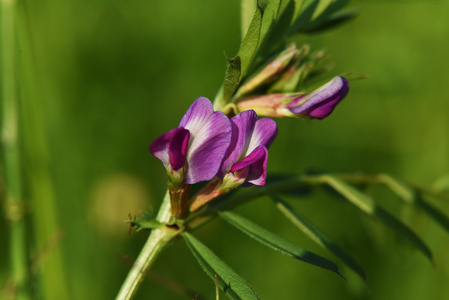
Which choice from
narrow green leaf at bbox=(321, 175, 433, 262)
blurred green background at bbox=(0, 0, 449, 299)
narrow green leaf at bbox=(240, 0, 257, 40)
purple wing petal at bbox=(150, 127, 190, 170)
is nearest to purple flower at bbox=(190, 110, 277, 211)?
purple wing petal at bbox=(150, 127, 190, 170)

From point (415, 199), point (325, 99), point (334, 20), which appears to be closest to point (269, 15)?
point (325, 99)

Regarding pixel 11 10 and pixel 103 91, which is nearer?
pixel 11 10

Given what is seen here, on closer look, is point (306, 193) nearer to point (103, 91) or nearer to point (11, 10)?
point (11, 10)

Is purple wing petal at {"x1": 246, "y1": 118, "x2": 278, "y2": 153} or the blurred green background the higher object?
purple wing petal at {"x1": 246, "y1": 118, "x2": 278, "y2": 153}

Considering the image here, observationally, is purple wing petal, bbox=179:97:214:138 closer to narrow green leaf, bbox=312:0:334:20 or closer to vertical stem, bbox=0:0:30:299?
narrow green leaf, bbox=312:0:334:20

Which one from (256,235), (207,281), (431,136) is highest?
(256,235)

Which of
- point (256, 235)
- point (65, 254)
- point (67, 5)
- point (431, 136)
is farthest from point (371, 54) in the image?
point (256, 235)
